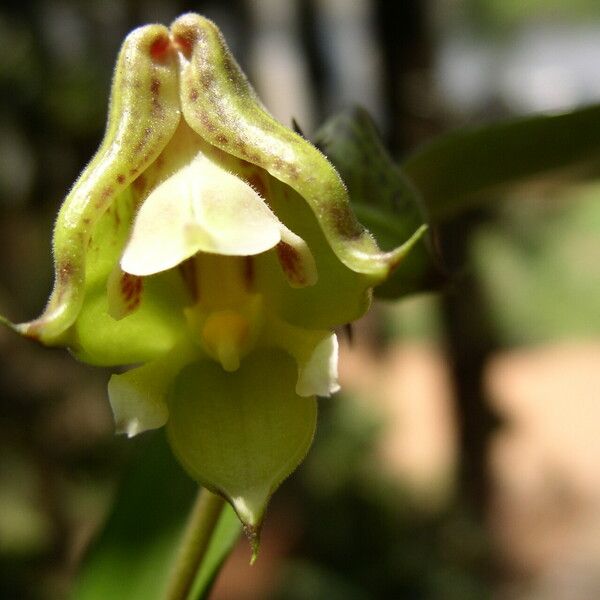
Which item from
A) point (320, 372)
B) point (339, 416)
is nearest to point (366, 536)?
point (339, 416)

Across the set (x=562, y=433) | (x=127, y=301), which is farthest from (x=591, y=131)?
(x=562, y=433)

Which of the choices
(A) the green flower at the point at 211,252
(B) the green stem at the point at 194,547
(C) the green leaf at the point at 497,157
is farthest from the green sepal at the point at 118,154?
(C) the green leaf at the point at 497,157

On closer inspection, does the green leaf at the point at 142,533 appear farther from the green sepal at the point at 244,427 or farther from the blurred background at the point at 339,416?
the blurred background at the point at 339,416

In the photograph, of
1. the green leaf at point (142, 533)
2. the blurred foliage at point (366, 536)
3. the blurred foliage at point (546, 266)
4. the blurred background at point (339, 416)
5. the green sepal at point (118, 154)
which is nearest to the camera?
the green sepal at point (118, 154)

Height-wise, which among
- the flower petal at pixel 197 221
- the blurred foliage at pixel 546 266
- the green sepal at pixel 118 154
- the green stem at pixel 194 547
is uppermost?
the green sepal at pixel 118 154

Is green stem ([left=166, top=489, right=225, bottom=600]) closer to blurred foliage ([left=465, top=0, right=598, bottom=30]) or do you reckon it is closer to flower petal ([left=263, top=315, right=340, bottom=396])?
flower petal ([left=263, top=315, right=340, bottom=396])

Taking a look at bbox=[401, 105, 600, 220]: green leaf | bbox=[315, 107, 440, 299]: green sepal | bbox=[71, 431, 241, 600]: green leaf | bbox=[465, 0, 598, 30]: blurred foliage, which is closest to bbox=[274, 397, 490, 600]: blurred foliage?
bbox=[71, 431, 241, 600]: green leaf

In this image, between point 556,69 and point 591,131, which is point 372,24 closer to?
point 591,131

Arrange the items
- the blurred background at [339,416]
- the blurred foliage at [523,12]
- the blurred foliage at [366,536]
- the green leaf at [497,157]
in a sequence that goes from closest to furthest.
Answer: the green leaf at [497,157], the blurred background at [339,416], the blurred foliage at [366,536], the blurred foliage at [523,12]
